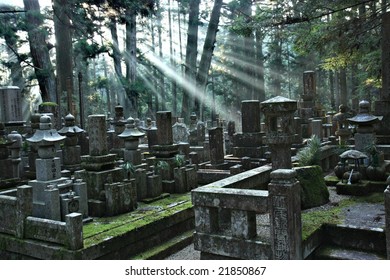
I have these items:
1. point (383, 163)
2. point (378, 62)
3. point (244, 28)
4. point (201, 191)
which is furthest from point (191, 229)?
point (378, 62)

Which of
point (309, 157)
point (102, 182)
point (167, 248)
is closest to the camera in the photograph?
point (167, 248)

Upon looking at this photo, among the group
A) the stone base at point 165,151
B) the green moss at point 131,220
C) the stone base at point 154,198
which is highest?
the stone base at point 165,151

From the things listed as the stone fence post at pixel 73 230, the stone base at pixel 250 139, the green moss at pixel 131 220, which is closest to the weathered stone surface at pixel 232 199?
the stone fence post at pixel 73 230

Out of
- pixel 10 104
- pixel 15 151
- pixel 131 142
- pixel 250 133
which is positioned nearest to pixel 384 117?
pixel 250 133

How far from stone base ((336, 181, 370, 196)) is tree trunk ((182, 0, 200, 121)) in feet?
57.0

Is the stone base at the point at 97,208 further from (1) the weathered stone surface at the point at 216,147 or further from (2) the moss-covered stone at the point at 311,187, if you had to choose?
(1) the weathered stone surface at the point at 216,147

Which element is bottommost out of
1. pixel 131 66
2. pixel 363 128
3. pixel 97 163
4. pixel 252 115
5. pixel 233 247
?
pixel 233 247

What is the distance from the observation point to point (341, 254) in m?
5.55

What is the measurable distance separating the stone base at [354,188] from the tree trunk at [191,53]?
1738cm

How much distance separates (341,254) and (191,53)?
2253cm

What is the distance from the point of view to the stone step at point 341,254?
5398 mm

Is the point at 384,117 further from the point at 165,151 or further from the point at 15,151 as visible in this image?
the point at 15,151

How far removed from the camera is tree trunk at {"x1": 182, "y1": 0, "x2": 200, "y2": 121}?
84.5ft

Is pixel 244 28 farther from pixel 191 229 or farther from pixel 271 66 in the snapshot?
pixel 271 66
